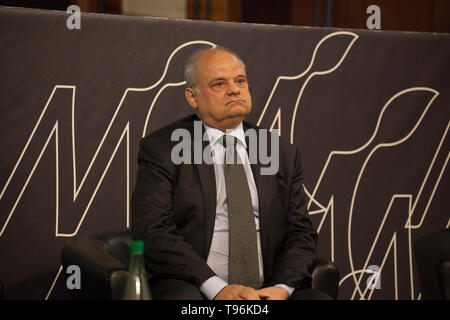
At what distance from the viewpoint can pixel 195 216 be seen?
2459 mm

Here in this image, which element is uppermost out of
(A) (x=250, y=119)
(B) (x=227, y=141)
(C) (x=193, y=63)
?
(C) (x=193, y=63)

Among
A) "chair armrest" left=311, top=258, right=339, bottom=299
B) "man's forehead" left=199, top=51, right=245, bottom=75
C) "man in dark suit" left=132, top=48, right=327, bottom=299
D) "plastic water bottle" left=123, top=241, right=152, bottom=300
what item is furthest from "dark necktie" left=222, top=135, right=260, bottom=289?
"plastic water bottle" left=123, top=241, right=152, bottom=300

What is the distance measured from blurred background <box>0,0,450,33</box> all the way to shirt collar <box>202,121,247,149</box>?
1.74 metres

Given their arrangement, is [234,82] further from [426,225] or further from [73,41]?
[426,225]

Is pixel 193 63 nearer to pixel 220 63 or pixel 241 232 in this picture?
pixel 220 63

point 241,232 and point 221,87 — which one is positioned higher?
point 221,87

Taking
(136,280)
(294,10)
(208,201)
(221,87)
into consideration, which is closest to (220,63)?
(221,87)

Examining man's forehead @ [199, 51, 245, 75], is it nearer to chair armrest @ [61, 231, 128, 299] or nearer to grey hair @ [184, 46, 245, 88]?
grey hair @ [184, 46, 245, 88]

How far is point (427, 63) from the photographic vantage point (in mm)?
3605

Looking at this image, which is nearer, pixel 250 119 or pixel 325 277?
pixel 325 277

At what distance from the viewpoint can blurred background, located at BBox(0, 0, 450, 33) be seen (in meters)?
4.31

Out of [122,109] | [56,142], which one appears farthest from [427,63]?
[56,142]

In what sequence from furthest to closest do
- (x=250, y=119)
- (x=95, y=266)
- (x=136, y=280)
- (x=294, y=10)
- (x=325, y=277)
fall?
(x=294, y=10) < (x=250, y=119) < (x=325, y=277) < (x=95, y=266) < (x=136, y=280)

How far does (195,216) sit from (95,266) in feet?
1.39
